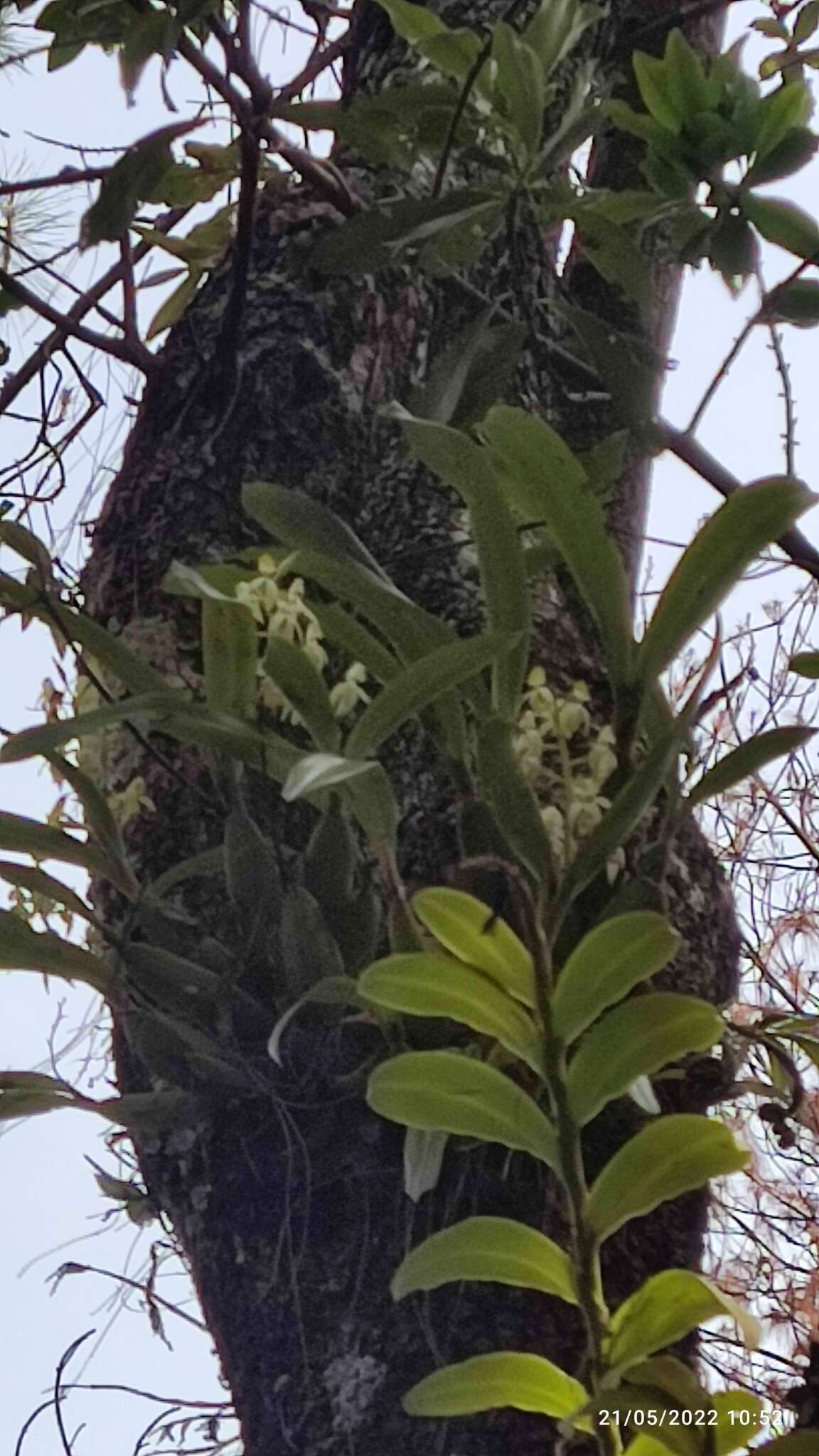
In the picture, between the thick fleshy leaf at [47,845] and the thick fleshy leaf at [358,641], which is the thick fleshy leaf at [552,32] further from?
the thick fleshy leaf at [47,845]

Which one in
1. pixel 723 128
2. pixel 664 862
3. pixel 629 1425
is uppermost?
pixel 723 128

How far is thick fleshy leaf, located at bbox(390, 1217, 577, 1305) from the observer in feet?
1.82

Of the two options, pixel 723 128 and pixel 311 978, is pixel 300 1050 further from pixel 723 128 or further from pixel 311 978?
pixel 723 128

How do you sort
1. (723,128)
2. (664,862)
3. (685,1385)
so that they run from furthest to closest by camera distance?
1. (723,128)
2. (664,862)
3. (685,1385)

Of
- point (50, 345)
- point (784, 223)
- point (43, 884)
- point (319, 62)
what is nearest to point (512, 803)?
point (43, 884)

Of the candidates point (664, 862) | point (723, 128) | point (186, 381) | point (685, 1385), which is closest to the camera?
point (685, 1385)

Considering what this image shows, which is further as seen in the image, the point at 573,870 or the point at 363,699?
the point at 363,699

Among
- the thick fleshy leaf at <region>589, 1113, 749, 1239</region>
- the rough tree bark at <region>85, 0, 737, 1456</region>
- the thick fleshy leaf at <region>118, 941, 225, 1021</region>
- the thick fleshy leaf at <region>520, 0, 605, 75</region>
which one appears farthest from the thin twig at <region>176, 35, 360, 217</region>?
the thick fleshy leaf at <region>589, 1113, 749, 1239</region>

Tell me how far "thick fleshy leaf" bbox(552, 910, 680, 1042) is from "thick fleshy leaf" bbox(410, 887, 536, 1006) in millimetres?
17

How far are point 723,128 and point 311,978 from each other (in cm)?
50

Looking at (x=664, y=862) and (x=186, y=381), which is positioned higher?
(x=186, y=381)

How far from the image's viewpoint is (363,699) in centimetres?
74

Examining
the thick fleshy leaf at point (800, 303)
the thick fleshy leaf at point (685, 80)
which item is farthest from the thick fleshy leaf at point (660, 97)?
the thick fleshy leaf at point (800, 303)

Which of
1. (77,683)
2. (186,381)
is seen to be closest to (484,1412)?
(77,683)
